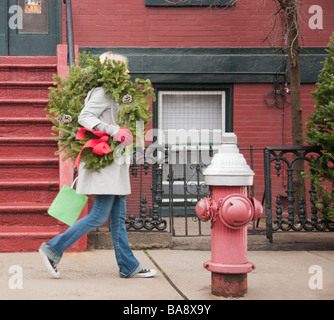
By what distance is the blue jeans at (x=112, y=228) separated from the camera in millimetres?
4660

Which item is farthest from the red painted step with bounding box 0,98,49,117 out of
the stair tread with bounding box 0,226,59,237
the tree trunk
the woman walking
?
the tree trunk

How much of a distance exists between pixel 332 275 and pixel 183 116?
462 cm

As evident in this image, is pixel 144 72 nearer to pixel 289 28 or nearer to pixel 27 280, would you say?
pixel 289 28

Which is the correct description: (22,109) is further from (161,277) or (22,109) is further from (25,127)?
(161,277)

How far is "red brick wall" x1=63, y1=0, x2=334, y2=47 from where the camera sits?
8844 millimetres

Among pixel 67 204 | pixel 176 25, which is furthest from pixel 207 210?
pixel 176 25

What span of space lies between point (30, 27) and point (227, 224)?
6.69 meters

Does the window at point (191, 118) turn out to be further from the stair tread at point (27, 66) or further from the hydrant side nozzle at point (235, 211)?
the hydrant side nozzle at point (235, 211)

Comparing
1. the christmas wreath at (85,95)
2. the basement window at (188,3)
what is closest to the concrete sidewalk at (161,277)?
the christmas wreath at (85,95)

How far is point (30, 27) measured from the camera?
9461 mm

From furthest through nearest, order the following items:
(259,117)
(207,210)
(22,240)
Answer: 1. (259,117)
2. (22,240)
3. (207,210)

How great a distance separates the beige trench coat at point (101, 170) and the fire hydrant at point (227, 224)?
85cm

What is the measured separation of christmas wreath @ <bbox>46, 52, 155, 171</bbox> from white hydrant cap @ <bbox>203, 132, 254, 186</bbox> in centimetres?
85

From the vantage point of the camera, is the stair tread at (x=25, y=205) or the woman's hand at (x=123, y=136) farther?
the stair tread at (x=25, y=205)
